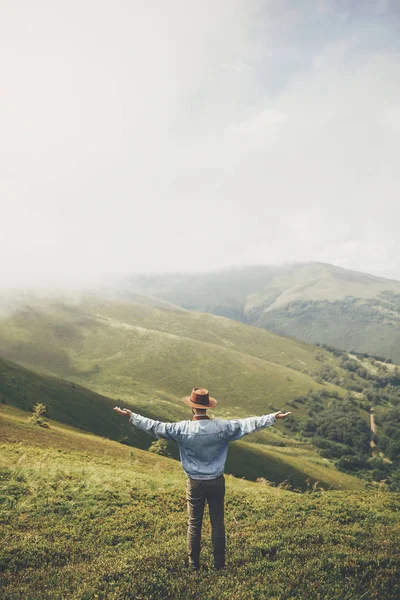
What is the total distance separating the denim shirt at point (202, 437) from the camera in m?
10.2

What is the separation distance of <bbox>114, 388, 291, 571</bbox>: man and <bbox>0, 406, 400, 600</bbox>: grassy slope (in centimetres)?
100

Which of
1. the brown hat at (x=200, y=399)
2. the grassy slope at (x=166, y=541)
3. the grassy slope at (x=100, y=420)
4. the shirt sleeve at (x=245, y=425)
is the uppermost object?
the brown hat at (x=200, y=399)

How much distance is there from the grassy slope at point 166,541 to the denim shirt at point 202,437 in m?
3.08

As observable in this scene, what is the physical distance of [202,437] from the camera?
10328 millimetres

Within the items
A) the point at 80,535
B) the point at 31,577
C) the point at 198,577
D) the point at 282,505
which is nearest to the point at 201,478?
the point at 198,577

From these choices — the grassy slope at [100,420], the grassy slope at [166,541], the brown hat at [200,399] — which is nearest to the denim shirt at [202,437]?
the brown hat at [200,399]

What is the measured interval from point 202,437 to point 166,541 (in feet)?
18.9

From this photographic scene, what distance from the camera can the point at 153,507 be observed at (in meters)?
17.0

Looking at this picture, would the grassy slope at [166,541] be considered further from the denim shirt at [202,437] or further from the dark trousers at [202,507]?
the denim shirt at [202,437]

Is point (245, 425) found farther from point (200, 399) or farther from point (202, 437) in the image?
point (200, 399)

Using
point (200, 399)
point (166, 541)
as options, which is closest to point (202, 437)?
point (200, 399)

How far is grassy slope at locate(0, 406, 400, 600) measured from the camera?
955 cm

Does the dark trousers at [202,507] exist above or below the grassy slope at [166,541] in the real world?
above

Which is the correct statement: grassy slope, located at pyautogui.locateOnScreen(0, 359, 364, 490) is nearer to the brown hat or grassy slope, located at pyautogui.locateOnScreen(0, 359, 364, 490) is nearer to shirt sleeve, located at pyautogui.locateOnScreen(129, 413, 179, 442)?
shirt sleeve, located at pyautogui.locateOnScreen(129, 413, 179, 442)
